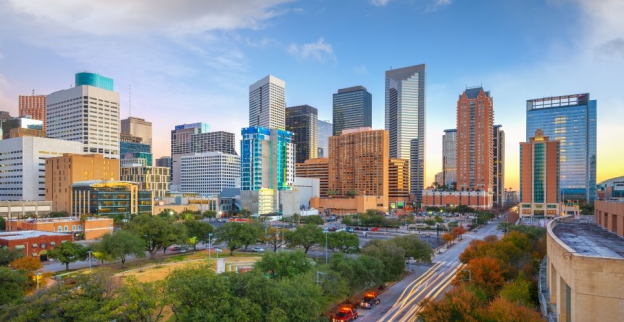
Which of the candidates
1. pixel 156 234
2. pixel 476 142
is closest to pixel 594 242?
pixel 156 234

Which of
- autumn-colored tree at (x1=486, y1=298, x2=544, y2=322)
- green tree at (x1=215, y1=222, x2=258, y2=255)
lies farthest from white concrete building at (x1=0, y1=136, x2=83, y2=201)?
autumn-colored tree at (x1=486, y1=298, x2=544, y2=322)

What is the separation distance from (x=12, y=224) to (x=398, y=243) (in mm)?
86312

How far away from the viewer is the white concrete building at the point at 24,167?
149 metres

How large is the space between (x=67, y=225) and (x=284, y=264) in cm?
7027

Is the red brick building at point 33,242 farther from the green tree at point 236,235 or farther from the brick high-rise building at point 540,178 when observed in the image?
the brick high-rise building at point 540,178

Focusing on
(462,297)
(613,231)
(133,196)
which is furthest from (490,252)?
(133,196)

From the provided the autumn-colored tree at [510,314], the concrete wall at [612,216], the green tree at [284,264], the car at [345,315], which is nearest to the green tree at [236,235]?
the green tree at [284,264]

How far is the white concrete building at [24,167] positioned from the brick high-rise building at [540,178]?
19920 cm

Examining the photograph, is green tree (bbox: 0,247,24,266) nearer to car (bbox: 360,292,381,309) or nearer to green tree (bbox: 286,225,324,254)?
green tree (bbox: 286,225,324,254)

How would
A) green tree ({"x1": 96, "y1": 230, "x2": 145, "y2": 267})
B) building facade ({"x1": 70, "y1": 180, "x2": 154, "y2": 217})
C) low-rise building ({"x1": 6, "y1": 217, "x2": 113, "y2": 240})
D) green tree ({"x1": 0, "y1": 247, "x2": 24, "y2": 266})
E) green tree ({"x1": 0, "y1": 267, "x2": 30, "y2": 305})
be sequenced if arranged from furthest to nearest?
building facade ({"x1": 70, "y1": 180, "x2": 154, "y2": 217})
low-rise building ({"x1": 6, "y1": 217, "x2": 113, "y2": 240})
green tree ({"x1": 96, "y1": 230, "x2": 145, "y2": 267})
green tree ({"x1": 0, "y1": 247, "x2": 24, "y2": 266})
green tree ({"x1": 0, "y1": 267, "x2": 30, "y2": 305})

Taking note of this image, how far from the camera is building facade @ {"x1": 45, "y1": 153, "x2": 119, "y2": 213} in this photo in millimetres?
125438

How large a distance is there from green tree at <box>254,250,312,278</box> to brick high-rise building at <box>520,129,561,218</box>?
141m

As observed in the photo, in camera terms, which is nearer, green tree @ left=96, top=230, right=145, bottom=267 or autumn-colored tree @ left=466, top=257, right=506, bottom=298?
autumn-colored tree @ left=466, top=257, right=506, bottom=298

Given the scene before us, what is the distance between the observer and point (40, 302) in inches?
1005
